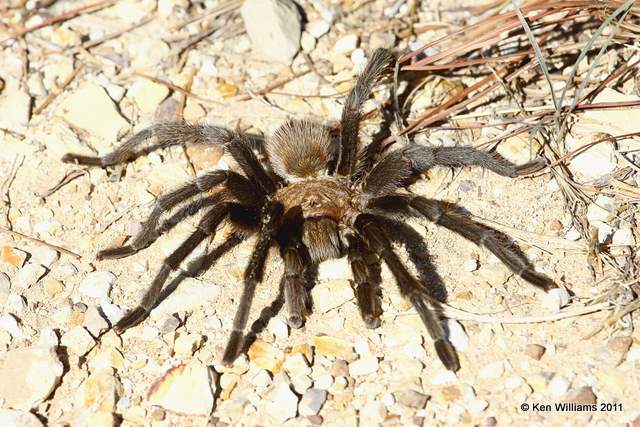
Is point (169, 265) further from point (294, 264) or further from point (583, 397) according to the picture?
point (583, 397)

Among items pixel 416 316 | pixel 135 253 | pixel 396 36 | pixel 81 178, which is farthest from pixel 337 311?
pixel 396 36

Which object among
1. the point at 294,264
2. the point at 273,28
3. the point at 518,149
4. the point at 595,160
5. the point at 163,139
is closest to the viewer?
the point at 294,264

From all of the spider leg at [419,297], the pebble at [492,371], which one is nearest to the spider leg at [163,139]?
the spider leg at [419,297]

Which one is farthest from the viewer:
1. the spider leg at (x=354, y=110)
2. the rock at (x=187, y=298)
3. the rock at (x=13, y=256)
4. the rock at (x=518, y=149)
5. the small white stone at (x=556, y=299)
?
the rock at (x=518, y=149)

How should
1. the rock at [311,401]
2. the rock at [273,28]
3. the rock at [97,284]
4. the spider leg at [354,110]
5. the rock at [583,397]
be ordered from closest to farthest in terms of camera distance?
the rock at [583,397], the rock at [311,401], the rock at [97,284], the spider leg at [354,110], the rock at [273,28]

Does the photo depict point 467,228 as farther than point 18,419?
Yes

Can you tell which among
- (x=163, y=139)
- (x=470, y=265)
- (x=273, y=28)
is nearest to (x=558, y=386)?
(x=470, y=265)

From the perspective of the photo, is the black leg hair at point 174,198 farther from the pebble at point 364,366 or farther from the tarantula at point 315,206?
the pebble at point 364,366
